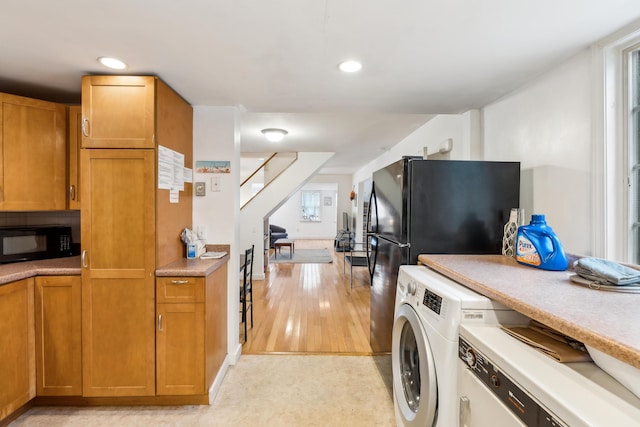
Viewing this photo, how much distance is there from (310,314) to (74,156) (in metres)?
2.78

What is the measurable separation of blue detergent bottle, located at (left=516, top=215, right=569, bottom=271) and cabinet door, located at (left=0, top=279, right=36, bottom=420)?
3014 millimetres

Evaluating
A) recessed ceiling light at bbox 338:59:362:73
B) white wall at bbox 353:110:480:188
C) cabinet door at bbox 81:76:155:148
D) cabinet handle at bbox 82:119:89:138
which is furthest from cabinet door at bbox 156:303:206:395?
white wall at bbox 353:110:480:188

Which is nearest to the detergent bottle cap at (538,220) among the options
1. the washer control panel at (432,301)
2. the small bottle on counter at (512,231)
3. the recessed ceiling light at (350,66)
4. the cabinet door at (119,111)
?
the small bottle on counter at (512,231)

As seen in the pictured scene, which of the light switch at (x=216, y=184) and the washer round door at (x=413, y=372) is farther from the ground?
the light switch at (x=216, y=184)

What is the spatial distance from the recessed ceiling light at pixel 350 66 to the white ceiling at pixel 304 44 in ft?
0.17

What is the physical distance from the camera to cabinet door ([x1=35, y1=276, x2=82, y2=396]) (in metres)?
1.85

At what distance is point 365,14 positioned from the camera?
1277mm

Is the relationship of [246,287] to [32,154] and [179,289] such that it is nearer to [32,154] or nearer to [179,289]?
[179,289]

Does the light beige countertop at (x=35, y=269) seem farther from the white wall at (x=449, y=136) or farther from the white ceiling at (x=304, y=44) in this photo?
the white wall at (x=449, y=136)

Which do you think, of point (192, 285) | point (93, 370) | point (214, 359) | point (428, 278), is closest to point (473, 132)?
point (428, 278)

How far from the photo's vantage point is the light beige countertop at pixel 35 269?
5.58 feet

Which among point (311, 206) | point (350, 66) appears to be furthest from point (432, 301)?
point (311, 206)

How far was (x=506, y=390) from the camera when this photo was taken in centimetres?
→ 86

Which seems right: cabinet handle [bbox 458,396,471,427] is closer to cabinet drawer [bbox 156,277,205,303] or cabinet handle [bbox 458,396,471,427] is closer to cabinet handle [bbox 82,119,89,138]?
cabinet drawer [bbox 156,277,205,303]
